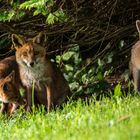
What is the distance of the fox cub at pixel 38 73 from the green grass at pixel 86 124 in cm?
152

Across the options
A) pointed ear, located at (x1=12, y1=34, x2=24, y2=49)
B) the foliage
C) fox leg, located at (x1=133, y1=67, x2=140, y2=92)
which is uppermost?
the foliage

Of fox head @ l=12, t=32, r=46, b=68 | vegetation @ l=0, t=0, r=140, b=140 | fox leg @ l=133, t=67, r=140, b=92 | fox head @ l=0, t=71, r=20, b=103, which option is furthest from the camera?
fox head @ l=0, t=71, r=20, b=103

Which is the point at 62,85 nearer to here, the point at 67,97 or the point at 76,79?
the point at 67,97

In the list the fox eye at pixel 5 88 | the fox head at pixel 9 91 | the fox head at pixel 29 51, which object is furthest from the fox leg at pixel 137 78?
the fox eye at pixel 5 88

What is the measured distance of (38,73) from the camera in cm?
1217

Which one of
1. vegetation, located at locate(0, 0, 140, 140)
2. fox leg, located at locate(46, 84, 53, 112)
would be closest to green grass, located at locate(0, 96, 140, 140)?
vegetation, located at locate(0, 0, 140, 140)

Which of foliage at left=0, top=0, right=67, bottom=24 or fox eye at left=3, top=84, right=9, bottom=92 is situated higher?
foliage at left=0, top=0, right=67, bottom=24

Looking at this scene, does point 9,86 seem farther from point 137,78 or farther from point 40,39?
point 137,78

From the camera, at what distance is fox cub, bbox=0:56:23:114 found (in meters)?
12.3

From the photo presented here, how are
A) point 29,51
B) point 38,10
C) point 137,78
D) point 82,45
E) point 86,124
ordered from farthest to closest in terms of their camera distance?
point 82,45 < point 137,78 < point 29,51 < point 38,10 < point 86,124

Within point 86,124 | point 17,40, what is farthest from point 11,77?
point 86,124

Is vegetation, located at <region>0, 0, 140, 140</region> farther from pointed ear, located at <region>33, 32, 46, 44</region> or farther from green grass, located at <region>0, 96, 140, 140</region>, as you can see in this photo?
pointed ear, located at <region>33, 32, 46, 44</region>

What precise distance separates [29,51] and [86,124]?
161 inches

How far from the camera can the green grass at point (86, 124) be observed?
6934 millimetres
